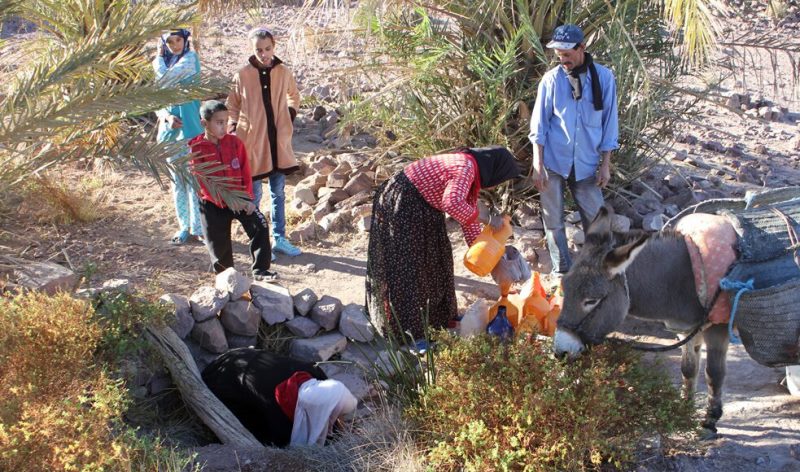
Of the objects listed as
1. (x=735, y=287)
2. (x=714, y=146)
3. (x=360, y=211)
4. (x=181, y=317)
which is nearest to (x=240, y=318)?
(x=181, y=317)

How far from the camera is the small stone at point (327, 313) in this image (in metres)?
5.31

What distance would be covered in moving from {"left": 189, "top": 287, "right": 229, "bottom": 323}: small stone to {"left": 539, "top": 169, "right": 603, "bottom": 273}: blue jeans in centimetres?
242

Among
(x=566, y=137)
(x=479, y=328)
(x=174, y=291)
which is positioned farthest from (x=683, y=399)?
(x=174, y=291)

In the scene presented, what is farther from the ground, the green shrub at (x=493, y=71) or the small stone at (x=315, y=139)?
the green shrub at (x=493, y=71)

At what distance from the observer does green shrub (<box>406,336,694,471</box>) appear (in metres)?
3.39

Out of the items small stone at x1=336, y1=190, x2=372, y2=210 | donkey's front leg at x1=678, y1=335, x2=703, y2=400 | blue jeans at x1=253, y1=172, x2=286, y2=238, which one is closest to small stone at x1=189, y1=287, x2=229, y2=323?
blue jeans at x1=253, y1=172, x2=286, y2=238

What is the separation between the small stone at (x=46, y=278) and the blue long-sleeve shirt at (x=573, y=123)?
3.28 metres

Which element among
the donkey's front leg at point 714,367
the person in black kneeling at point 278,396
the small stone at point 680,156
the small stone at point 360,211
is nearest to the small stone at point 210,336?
the person in black kneeling at point 278,396

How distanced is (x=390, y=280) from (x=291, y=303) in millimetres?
823

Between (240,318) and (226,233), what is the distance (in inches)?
31.1

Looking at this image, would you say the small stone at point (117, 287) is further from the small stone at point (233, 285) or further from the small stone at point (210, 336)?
the small stone at point (233, 285)

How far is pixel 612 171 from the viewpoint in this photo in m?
6.69

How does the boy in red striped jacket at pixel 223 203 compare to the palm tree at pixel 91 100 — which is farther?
the boy in red striped jacket at pixel 223 203

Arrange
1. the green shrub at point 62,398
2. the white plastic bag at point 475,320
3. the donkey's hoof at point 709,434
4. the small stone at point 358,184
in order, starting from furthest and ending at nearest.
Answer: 1. the small stone at point 358,184
2. the white plastic bag at point 475,320
3. the donkey's hoof at point 709,434
4. the green shrub at point 62,398
